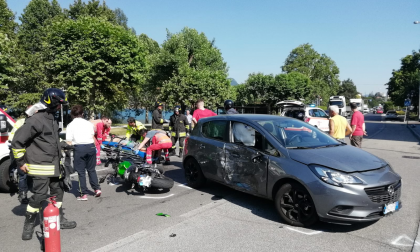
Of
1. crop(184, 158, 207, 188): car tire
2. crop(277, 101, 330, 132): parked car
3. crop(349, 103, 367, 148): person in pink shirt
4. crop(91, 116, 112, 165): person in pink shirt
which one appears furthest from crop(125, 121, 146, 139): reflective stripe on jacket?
crop(277, 101, 330, 132): parked car

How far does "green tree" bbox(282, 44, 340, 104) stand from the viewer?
2552 inches

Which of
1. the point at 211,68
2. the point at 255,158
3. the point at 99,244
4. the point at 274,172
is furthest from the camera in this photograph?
the point at 211,68

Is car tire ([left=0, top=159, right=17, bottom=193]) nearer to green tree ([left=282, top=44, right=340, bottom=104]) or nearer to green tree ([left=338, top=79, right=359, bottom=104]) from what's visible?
green tree ([left=282, top=44, right=340, bottom=104])

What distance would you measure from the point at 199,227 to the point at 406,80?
2599 inches

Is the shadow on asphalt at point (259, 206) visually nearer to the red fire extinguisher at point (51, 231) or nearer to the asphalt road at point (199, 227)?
the asphalt road at point (199, 227)

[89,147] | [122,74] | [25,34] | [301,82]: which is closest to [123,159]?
[89,147]

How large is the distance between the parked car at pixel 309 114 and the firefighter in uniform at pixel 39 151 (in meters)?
13.7

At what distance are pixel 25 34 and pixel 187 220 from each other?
32.5m

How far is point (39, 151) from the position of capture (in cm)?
418

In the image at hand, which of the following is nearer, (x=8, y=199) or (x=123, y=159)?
(x=8, y=199)

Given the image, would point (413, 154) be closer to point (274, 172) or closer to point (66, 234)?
point (274, 172)

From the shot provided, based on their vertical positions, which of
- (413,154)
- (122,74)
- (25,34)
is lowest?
(413,154)

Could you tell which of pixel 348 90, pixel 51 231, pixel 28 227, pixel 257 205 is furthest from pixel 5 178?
pixel 348 90

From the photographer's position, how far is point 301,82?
129ft
